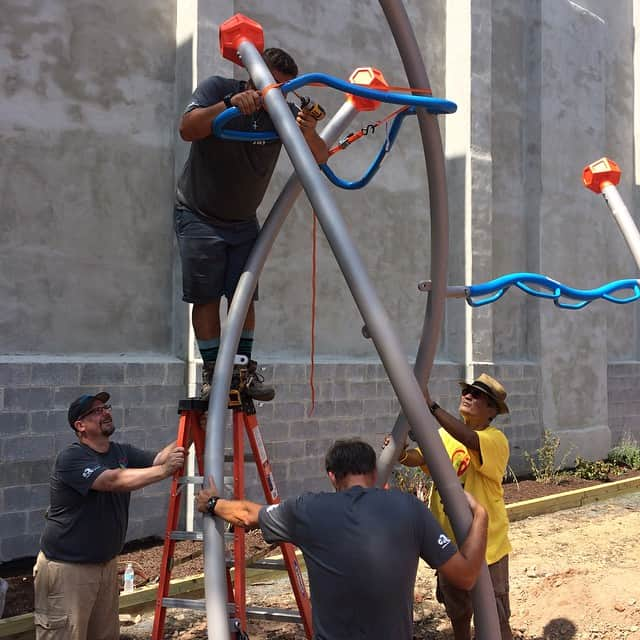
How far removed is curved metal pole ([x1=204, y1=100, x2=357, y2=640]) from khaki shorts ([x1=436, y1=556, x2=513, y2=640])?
2.01 meters

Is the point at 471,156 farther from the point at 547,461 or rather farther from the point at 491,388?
the point at 491,388

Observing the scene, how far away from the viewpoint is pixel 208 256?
3.94 m

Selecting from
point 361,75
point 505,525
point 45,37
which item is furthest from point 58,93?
point 505,525

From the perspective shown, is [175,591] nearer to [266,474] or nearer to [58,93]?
[266,474]

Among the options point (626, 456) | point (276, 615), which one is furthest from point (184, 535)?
point (626, 456)

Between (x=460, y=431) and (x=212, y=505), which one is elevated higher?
(x=460, y=431)

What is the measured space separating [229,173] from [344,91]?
0.98m

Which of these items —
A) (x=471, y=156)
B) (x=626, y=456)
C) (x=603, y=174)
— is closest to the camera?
(x=603, y=174)

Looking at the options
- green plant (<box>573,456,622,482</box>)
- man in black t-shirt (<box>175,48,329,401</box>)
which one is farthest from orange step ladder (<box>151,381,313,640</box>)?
green plant (<box>573,456,622,482</box>)

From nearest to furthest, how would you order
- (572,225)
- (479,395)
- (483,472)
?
(483,472) < (479,395) < (572,225)

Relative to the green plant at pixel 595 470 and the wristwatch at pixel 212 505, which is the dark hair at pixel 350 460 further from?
the green plant at pixel 595 470

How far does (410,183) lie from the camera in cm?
1013

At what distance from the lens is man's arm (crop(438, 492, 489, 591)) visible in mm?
2623

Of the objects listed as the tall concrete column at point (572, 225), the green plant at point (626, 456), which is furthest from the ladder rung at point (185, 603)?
the green plant at point (626, 456)
